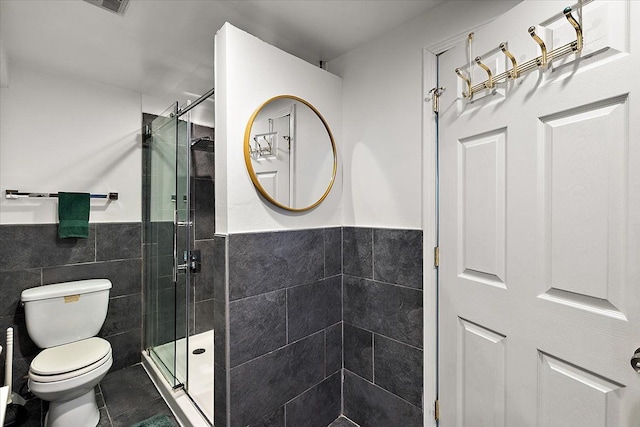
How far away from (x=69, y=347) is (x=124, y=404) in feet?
1.76

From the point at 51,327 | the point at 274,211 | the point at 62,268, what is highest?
the point at 274,211

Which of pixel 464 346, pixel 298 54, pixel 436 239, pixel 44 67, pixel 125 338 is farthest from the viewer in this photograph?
pixel 125 338

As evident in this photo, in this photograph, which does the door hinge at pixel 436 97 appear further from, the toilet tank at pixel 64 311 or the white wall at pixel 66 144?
the toilet tank at pixel 64 311

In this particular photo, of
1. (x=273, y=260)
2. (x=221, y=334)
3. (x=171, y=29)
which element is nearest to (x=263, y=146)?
(x=273, y=260)

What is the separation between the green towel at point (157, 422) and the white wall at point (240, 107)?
4.42 ft

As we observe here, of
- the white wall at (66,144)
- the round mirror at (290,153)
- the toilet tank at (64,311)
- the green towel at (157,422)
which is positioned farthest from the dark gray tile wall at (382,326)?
the white wall at (66,144)

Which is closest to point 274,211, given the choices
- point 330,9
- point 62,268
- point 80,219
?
point 330,9

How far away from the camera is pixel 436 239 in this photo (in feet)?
4.96

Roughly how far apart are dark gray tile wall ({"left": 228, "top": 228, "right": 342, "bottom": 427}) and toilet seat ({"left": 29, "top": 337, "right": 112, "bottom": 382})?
3.32 feet

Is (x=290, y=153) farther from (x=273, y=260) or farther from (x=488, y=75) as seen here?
(x=488, y=75)

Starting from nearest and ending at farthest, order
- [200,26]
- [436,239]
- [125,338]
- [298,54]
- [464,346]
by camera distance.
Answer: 1. [464,346]
2. [436,239]
3. [200,26]
4. [298,54]
5. [125,338]

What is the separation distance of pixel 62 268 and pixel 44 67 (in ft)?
4.75

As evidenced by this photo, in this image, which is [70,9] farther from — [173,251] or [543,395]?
[543,395]

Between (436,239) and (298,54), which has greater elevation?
(298,54)
